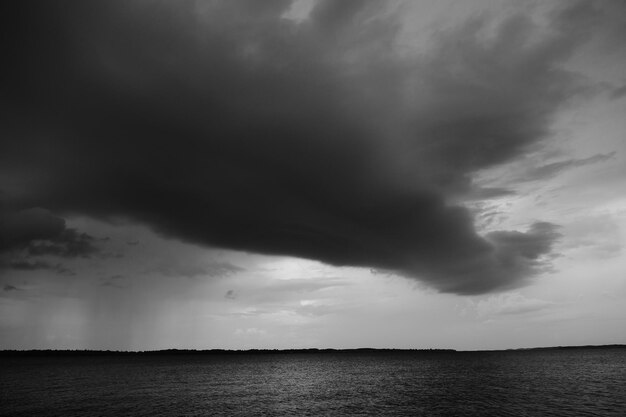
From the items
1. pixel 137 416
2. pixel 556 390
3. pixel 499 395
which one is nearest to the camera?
pixel 137 416

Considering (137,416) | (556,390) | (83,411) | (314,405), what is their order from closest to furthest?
(137,416) → (83,411) → (314,405) → (556,390)

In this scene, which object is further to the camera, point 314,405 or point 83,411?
point 314,405

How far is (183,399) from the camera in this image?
7744cm

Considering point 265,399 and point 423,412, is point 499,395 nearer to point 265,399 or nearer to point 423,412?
point 423,412

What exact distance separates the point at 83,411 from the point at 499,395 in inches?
2927

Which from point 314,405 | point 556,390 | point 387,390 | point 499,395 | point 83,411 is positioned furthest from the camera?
point 387,390

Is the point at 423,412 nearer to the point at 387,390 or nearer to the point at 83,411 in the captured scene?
the point at 387,390

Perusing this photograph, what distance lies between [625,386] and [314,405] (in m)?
72.4

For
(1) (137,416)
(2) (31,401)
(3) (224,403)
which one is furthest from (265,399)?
(2) (31,401)

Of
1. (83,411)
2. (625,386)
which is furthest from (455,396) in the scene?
(83,411)

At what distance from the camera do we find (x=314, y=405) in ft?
229

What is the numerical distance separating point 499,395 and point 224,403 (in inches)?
2081

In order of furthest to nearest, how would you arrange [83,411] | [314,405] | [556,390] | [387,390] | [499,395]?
[387,390] → [556,390] → [499,395] → [314,405] → [83,411]

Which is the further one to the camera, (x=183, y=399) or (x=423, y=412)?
(x=183, y=399)
